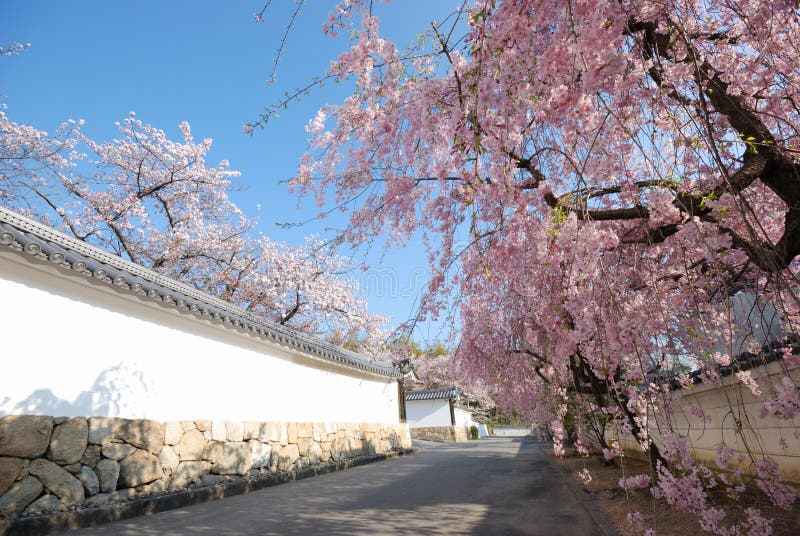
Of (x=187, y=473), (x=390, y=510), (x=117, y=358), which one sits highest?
(x=117, y=358)

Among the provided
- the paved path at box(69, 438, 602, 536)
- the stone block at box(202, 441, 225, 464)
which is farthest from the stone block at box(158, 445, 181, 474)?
the paved path at box(69, 438, 602, 536)

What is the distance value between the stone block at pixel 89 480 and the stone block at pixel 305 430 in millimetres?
5305

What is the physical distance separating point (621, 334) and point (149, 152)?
1481 cm

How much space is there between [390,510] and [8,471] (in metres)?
4.29

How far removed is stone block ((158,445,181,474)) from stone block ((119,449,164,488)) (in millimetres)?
93

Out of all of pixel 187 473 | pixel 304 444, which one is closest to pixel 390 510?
pixel 187 473

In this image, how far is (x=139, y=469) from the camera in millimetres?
6273

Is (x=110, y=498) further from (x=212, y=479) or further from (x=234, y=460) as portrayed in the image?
(x=234, y=460)

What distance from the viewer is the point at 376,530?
15.9 feet

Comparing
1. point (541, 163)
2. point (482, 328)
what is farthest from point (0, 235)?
point (482, 328)

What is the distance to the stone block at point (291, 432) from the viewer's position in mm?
10180

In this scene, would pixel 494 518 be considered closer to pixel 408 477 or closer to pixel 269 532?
pixel 269 532

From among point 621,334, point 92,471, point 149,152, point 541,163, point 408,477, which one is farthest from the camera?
point 149,152

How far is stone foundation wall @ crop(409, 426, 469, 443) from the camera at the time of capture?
31438 mm
